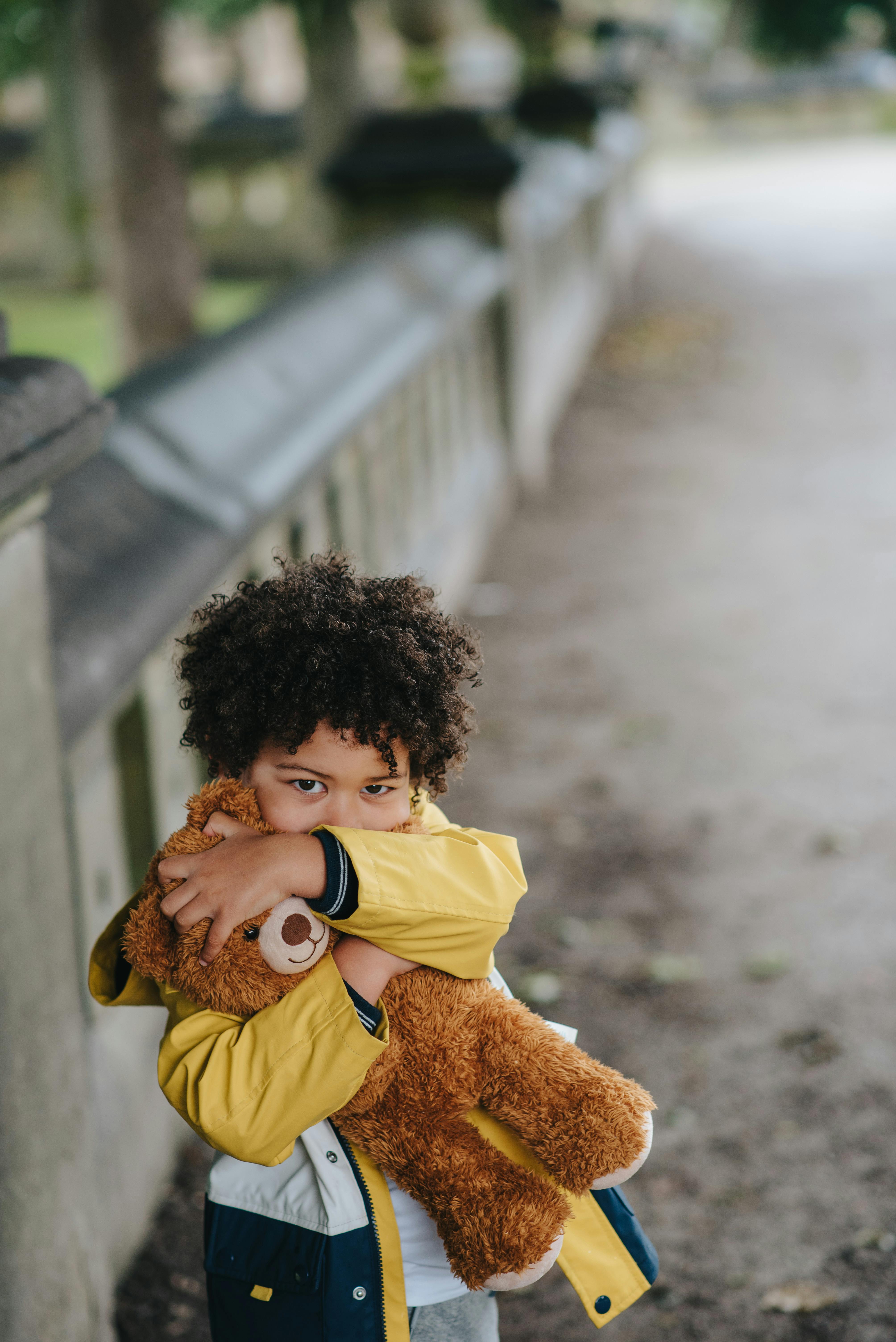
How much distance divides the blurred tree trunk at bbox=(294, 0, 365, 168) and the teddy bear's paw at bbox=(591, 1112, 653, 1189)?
10.3 m

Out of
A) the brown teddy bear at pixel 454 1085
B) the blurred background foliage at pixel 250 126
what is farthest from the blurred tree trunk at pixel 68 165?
the brown teddy bear at pixel 454 1085

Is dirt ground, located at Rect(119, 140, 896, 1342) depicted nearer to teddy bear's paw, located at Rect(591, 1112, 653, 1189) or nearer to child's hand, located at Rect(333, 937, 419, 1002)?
teddy bear's paw, located at Rect(591, 1112, 653, 1189)

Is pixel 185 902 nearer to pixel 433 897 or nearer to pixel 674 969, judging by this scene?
pixel 433 897

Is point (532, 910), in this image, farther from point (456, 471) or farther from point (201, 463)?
point (456, 471)

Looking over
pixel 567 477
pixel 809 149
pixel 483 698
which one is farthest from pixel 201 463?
pixel 809 149

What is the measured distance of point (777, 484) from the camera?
8.42 meters

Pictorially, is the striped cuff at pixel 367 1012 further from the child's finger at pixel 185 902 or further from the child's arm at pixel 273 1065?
the child's finger at pixel 185 902

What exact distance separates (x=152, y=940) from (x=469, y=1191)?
0.38 meters

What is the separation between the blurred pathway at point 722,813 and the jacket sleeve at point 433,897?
1596mm

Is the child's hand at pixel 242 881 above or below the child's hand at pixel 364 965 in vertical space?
above

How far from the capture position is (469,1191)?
4.06 ft

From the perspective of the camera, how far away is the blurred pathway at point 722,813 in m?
2.71

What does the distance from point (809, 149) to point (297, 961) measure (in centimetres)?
3572

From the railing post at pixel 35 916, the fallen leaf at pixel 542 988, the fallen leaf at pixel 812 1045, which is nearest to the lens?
the railing post at pixel 35 916
